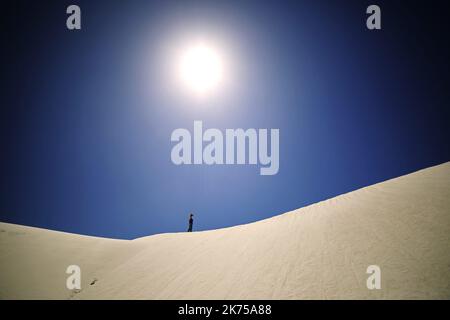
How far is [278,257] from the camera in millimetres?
9281

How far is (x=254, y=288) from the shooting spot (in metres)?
7.41

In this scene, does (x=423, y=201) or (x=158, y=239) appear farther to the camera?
(x=158, y=239)

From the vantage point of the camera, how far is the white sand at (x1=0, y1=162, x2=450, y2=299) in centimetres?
716

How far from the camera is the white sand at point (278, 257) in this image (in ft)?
23.5

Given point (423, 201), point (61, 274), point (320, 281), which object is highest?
point (423, 201)

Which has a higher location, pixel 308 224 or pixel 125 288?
pixel 308 224

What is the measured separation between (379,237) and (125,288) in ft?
27.6

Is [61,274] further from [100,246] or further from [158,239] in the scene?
[158,239]

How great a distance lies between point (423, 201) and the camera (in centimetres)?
1183
